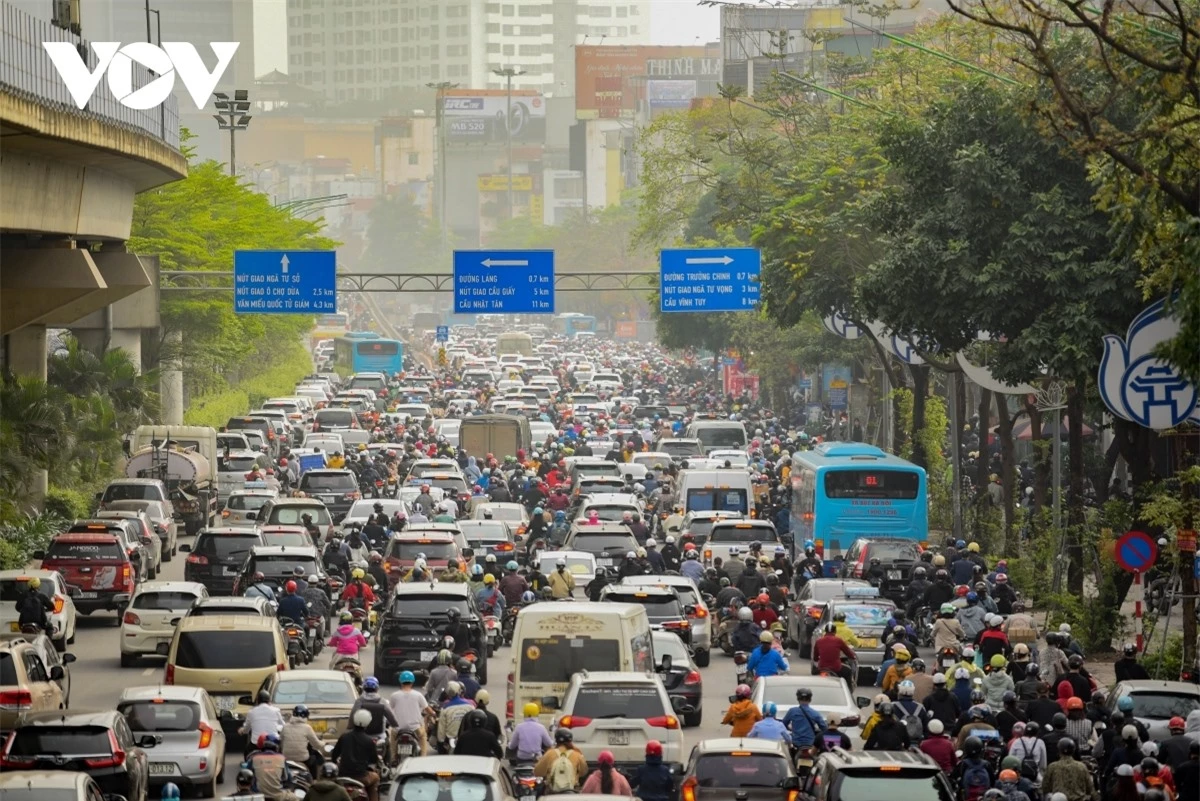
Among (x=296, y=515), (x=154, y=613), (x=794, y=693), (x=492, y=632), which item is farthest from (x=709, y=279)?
(x=794, y=693)

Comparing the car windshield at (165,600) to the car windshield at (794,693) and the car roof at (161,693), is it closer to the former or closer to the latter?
the car roof at (161,693)

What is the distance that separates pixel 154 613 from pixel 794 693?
11.1 meters

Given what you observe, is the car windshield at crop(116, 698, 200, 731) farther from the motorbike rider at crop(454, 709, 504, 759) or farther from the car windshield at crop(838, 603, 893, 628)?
the car windshield at crop(838, 603, 893, 628)

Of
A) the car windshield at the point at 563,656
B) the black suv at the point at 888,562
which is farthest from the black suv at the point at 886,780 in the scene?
the black suv at the point at 888,562

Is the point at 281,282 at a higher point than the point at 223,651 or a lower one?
higher

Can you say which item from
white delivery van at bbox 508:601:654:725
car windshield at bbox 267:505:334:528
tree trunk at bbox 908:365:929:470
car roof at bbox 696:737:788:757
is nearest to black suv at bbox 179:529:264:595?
car windshield at bbox 267:505:334:528

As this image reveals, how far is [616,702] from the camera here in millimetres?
19484

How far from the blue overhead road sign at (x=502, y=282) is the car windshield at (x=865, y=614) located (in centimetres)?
2942

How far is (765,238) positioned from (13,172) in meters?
23.2

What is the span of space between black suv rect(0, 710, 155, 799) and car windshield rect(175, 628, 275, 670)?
16.3 feet

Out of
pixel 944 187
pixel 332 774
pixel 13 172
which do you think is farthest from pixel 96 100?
pixel 332 774

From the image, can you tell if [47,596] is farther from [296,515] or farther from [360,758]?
[360,758]

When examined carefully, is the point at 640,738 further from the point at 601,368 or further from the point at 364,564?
the point at 601,368

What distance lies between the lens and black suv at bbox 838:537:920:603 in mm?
33500
